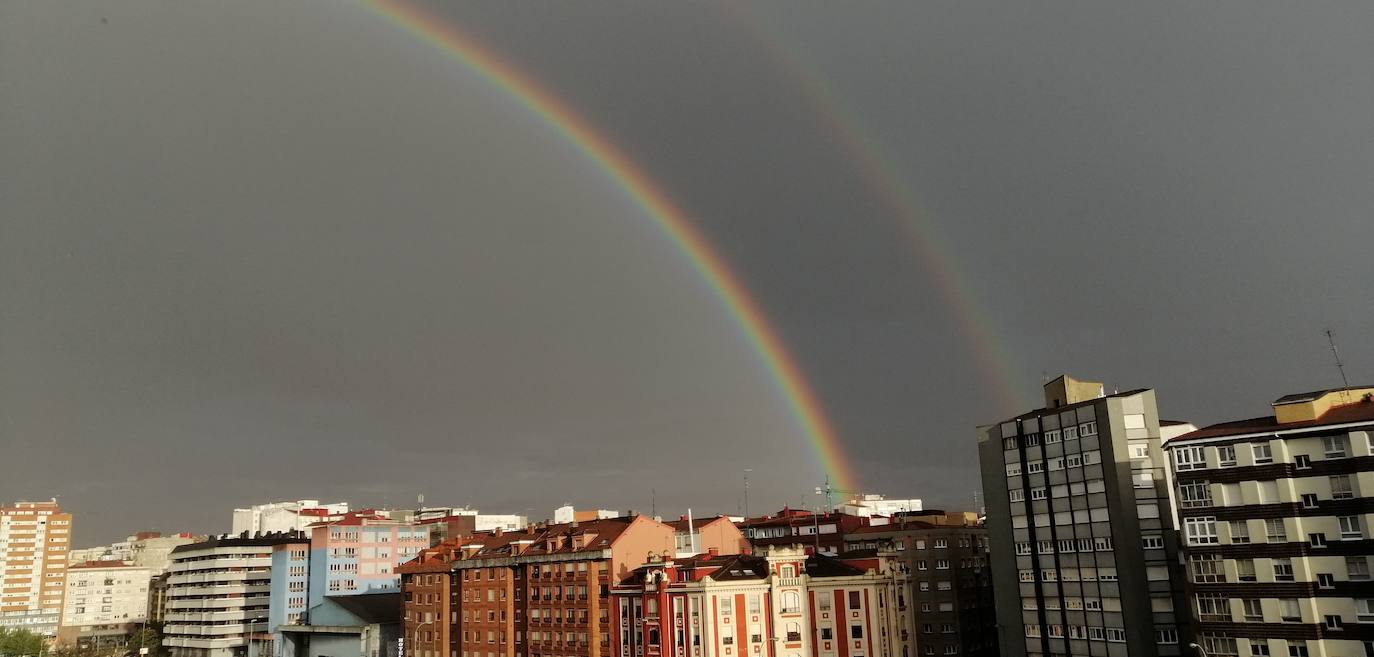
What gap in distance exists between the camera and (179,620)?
16875 centimetres

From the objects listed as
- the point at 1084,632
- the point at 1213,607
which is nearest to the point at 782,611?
the point at 1084,632

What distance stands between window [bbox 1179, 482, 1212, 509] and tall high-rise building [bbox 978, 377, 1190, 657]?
6986 mm

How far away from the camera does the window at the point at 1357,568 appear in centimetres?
5212

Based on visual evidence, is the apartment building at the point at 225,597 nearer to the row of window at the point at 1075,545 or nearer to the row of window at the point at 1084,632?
the row of window at the point at 1075,545

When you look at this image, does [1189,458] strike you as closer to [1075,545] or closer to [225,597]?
[1075,545]

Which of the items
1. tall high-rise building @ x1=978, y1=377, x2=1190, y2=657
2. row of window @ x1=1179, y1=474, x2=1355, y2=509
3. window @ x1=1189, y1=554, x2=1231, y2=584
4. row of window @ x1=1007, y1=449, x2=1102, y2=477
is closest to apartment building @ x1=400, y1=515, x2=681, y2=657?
tall high-rise building @ x1=978, y1=377, x2=1190, y2=657

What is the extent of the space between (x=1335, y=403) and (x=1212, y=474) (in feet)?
27.6

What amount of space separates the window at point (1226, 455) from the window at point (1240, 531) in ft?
10.9

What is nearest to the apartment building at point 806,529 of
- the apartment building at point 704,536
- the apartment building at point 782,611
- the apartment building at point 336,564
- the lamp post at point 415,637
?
the apartment building at point 704,536

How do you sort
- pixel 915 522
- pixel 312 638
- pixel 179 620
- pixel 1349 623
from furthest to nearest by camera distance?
pixel 179 620 → pixel 312 638 → pixel 915 522 → pixel 1349 623

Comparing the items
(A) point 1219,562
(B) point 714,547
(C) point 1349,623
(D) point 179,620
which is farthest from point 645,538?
(D) point 179,620

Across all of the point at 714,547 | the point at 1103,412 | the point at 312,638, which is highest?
the point at 1103,412

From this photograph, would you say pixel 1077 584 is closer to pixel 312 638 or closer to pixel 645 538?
pixel 645 538

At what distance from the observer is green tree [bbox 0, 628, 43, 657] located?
14462 centimetres
